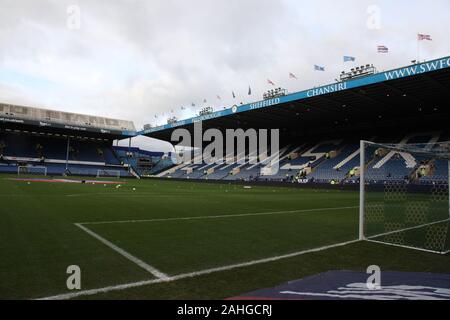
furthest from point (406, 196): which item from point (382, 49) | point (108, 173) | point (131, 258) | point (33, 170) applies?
point (33, 170)

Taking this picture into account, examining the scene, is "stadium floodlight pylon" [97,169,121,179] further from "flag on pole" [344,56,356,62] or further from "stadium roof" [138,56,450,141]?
"flag on pole" [344,56,356,62]

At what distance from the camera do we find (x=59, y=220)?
342 inches

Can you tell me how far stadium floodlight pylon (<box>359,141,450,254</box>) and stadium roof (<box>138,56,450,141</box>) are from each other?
205 inches

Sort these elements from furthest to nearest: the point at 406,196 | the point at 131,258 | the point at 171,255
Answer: the point at 406,196 < the point at 171,255 < the point at 131,258

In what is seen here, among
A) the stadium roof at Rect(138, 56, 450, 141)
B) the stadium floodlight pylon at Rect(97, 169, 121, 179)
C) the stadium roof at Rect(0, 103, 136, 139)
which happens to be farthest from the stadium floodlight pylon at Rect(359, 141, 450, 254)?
the stadium floodlight pylon at Rect(97, 169, 121, 179)

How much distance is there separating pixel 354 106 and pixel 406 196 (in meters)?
12.8

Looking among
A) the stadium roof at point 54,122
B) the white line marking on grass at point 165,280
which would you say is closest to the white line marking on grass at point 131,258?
the white line marking on grass at point 165,280

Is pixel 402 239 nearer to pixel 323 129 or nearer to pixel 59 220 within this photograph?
pixel 59 220

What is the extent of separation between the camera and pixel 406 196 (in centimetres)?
2506

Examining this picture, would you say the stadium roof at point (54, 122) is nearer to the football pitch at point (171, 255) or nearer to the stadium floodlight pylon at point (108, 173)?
the stadium floodlight pylon at point (108, 173)

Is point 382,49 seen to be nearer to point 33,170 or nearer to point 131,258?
point 131,258
